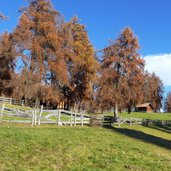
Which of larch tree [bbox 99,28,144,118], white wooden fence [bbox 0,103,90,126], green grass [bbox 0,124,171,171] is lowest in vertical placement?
green grass [bbox 0,124,171,171]

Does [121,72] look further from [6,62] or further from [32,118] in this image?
[32,118]

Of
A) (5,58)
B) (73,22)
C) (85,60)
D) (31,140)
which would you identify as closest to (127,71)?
(85,60)

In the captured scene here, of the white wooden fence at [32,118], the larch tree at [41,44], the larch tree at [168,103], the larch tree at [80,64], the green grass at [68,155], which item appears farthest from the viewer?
the larch tree at [168,103]

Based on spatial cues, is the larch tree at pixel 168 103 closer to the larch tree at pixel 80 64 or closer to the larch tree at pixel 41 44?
the larch tree at pixel 80 64

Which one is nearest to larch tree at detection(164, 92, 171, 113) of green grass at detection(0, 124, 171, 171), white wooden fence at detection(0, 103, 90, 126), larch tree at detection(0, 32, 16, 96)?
larch tree at detection(0, 32, 16, 96)

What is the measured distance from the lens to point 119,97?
4756 centimetres

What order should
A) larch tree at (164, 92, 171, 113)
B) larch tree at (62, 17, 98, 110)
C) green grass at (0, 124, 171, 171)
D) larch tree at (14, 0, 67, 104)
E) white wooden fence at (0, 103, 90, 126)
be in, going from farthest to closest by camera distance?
larch tree at (164, 92, 171, 113) → larch tree at (62, 17, 98, 110) → larch tree at (14, 0, 67, 104) → white wooden fence at (0, 103, 90, 126) → green grass at (0, 124, 171, 171)

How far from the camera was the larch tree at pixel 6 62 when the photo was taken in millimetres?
47375

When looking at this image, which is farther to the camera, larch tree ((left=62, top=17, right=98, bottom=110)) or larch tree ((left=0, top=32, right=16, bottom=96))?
larch tree ((left=62, top=17, right=98, bottom=110))

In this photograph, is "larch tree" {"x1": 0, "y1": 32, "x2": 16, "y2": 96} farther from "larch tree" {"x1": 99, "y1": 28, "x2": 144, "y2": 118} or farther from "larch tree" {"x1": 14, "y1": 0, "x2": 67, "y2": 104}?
"larch tree" {"x1": 99, "y1": 28, "x2": 144, "y2": 118}

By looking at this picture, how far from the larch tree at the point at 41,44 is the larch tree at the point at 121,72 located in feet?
19.9

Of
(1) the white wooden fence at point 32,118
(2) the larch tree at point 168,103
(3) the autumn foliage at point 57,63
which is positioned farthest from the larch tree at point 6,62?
(2) the larch tree at point 168,103

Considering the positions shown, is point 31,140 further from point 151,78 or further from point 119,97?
point 151,78

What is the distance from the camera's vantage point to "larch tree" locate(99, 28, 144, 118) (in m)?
47.9
